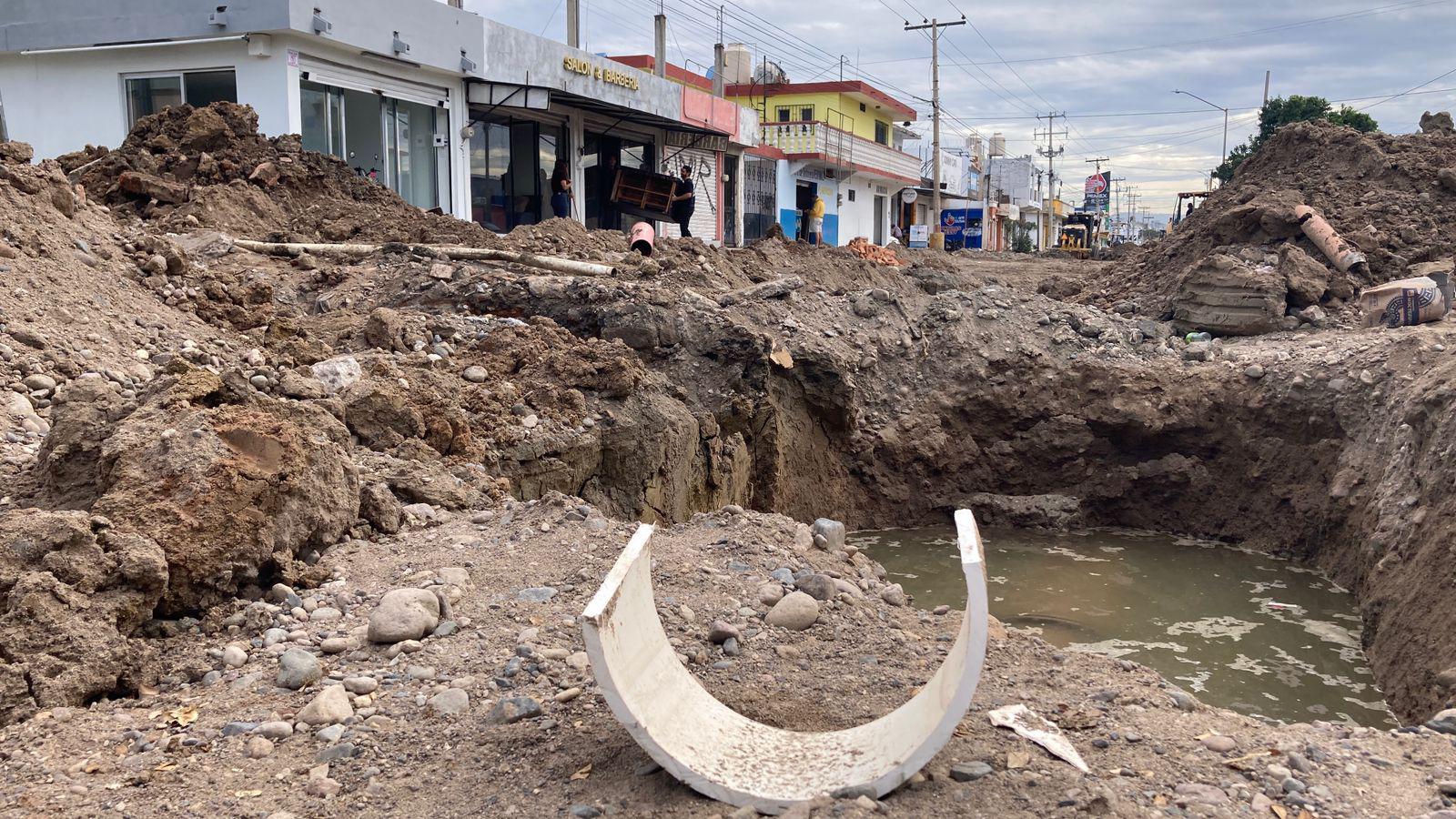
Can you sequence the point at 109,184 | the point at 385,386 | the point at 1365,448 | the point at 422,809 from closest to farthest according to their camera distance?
1. the point at 422,809
2. the point at 385,386
3. the point at 1365,448
4. the point at 109,184

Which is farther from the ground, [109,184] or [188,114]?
[188,114]

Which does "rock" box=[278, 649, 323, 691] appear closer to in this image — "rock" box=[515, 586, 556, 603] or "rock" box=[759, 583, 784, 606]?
"rock" box=[515, 586, 556, 603]

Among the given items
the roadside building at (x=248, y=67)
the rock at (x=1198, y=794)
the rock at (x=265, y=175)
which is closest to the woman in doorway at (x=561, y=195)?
the roadside building at (x=248, y=67)

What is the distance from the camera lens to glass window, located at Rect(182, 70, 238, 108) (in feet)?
43.3

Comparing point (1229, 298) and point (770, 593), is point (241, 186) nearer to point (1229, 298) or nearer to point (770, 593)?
point (770, 593)

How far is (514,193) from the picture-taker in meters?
18.1

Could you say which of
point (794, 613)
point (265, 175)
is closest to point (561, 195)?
point (265, 175)

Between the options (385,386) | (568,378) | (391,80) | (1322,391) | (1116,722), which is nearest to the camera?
(1116,722)

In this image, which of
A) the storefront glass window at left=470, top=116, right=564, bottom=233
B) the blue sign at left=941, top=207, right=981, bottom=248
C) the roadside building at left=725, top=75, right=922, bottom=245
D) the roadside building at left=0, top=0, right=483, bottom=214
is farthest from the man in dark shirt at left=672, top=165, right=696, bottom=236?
the blue sign at left=941, top=207, right=981, bottom=248

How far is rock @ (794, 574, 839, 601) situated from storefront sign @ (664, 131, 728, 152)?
18704mm

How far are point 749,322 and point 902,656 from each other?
18.9ft

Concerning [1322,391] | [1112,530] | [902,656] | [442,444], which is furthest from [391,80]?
[902,656]

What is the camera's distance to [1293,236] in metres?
12.9

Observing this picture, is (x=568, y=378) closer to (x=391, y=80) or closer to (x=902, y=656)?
(x=902, y=656)
